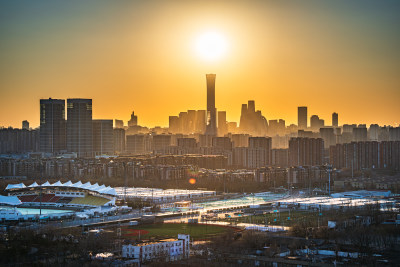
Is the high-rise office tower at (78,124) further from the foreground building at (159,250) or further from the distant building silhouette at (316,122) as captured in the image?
the distant building silhouette at (316,122)

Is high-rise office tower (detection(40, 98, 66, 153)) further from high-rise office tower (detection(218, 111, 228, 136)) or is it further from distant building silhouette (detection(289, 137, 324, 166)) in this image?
high-rise office tower (detection(218, 111, 228, 136))

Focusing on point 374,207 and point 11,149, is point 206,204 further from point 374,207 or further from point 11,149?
point 11,149

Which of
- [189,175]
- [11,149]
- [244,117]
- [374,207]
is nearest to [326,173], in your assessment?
[189,175]

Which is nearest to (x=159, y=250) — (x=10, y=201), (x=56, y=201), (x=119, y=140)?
(x=10, y=201)

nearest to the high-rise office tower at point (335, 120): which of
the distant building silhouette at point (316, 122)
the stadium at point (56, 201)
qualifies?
the distant building silhouette at point (316, 122)

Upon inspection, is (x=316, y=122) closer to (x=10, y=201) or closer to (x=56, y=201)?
(x=56, y=201)

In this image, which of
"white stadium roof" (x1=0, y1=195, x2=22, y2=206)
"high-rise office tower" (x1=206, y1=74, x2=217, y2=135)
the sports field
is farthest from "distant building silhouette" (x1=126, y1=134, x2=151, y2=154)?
the sports field
